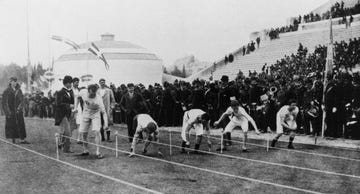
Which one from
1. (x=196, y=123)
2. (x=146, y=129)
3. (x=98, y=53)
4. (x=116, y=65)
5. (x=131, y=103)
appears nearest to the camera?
(x=146, y=129)

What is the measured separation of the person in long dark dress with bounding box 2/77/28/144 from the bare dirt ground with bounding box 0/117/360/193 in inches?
93.5

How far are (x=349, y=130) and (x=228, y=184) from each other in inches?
323

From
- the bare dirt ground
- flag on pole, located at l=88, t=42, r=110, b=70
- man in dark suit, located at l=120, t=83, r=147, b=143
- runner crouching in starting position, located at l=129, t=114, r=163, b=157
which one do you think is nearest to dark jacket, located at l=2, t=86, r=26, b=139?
the bare dirt ground

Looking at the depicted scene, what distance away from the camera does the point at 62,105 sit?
43.6ft

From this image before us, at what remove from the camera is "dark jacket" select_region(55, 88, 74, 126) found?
13269 mm

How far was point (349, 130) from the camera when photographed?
50.7 ft

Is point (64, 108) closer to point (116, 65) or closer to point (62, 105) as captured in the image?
point (62, 105)

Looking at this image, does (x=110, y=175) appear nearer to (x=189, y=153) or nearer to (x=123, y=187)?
(x=123, y=187)

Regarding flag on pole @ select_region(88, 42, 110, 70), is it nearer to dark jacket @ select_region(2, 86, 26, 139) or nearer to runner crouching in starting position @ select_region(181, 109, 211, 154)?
dark jacket @ select_region(2, 86, 26, 139)

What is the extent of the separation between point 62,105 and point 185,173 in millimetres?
5002

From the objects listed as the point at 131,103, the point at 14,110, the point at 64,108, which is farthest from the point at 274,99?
the point at 14,110

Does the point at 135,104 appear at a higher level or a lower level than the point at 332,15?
lower

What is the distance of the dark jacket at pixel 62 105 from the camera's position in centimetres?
1327

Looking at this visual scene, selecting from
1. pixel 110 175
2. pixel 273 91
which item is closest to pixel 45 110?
pixel 273 91
